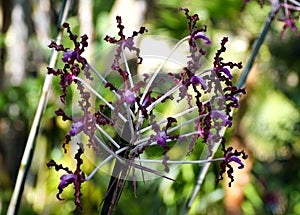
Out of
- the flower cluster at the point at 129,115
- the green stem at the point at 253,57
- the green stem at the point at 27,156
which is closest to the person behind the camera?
the flower cluster at the point at 129,115

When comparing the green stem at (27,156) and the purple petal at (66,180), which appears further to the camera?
the green stem at (27,156)

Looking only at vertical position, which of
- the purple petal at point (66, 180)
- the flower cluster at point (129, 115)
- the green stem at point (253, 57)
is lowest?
the purple petal at point (66, 180)

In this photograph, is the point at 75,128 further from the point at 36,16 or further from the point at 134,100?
the point at 36,16

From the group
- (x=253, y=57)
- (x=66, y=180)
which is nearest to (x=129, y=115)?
(x=66, y=180)

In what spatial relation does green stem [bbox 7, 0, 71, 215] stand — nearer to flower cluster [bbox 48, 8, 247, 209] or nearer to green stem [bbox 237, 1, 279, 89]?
flower cluster [bbox 48, 8, 247, 209]

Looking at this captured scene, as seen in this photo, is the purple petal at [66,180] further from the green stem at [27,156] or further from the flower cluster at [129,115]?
the green stem at [27,156]

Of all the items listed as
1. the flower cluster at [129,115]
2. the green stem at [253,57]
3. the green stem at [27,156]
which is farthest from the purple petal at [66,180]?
the green stem at [253,57]

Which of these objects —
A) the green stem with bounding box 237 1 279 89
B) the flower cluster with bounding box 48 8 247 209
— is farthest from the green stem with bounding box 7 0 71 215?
the green stem with bounding box 237 1 279 89

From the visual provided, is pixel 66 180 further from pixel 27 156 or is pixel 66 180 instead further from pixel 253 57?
pixel 253 57

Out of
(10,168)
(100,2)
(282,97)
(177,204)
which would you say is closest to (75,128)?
(177,204)

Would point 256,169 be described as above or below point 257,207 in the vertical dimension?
above

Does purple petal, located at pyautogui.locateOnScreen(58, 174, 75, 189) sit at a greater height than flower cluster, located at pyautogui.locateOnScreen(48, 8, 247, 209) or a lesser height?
lesser
